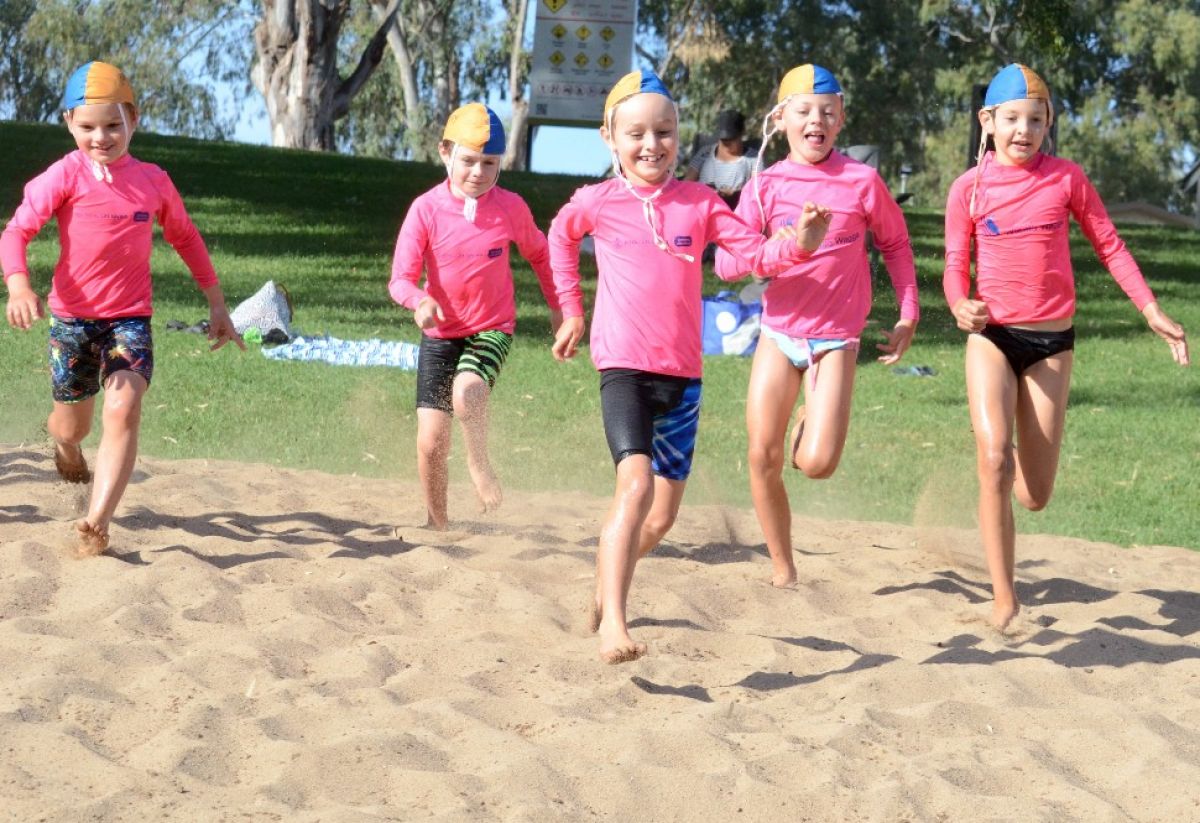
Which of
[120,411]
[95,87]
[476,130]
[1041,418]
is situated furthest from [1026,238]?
[95,87]

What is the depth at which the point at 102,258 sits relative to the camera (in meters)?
6.78

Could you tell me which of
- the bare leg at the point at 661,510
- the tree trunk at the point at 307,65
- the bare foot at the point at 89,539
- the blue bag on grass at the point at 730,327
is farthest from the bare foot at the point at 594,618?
the tree trunk at the point at 307,65

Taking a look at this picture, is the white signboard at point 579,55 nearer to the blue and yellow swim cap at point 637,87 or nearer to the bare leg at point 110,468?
the bare leg at point 110,468

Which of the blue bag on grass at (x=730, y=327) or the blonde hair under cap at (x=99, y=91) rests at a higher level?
the blonde hair under cap at (x=99, y=91)

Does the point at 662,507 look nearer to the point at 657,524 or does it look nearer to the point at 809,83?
the point at 657,524

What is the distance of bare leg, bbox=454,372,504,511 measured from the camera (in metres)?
7.36

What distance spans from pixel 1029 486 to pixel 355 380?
7111mm

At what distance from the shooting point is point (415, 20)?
44844 millimetres

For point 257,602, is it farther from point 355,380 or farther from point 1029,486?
point 355,380

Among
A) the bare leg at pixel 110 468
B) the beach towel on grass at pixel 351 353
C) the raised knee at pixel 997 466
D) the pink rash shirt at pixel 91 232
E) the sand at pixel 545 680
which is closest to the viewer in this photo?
the sand at pixel 545 680

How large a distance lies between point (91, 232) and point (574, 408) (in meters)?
5.84

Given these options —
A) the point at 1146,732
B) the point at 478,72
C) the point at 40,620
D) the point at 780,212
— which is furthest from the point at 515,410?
the point at 478,72

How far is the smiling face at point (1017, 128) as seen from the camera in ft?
20.9

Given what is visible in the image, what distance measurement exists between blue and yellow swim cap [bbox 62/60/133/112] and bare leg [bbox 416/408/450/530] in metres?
1.82
